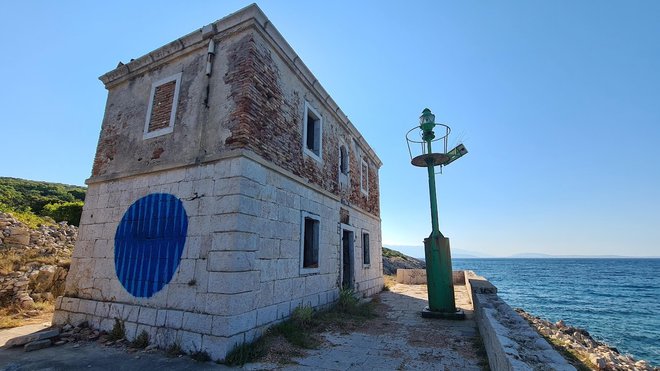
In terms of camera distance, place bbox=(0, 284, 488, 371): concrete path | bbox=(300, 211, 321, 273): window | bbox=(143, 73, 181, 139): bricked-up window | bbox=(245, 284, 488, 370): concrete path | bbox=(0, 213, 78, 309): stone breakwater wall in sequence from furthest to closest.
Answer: bbox=(0, 213, 78, 309): stone breakwater wall, bbox=(300, 211, 321, 273): window, bbox=(143, 73, 181, 139): bricked-up window, bbox=(245, 284, 488, 370): concrete path, bbox=(0, 284, 488, 371): concrete path

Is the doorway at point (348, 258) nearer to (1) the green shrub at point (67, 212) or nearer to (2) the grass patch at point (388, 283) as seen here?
(2) the grass patch at point (388, 283)

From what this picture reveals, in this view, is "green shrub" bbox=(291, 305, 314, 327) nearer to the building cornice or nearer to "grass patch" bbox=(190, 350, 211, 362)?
"grass patch" bbox=(190, 350, 211, 362)

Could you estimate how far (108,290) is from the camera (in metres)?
6.29

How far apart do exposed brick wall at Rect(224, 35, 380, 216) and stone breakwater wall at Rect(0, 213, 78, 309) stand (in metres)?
7.32

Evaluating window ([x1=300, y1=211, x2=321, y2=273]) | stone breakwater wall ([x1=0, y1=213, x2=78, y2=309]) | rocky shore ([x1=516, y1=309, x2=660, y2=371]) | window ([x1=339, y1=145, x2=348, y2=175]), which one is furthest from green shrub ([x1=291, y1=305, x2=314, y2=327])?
stone breakwater wall ([x1=0, y1=213, x2=78, y2=309])

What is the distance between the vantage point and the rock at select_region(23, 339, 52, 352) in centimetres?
512

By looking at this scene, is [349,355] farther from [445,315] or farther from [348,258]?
[348,258]

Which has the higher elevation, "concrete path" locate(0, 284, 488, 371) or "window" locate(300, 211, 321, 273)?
"window" locate(300, 211, 321, 273)

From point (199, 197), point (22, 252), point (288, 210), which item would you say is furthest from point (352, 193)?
point (22, 252)

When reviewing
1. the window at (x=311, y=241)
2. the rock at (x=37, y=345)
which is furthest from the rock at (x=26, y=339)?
the window at (x=311, y=241)

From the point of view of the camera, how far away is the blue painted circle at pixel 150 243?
18.7 feet

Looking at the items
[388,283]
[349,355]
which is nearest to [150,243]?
[349,355]

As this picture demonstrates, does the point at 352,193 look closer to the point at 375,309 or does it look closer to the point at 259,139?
the point at 375,309

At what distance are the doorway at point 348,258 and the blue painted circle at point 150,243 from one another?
17.1 feet
